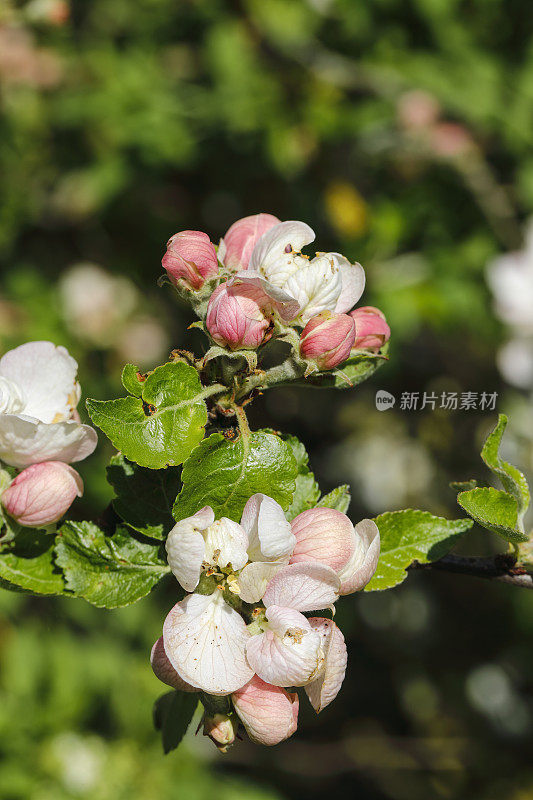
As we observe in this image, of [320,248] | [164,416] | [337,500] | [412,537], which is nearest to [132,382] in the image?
[164,416]

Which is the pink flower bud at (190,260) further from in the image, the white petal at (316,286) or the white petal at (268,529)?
the white petal at (268,529)

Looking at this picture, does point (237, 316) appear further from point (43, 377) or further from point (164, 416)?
point (43, 377)

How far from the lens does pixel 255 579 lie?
67 cm

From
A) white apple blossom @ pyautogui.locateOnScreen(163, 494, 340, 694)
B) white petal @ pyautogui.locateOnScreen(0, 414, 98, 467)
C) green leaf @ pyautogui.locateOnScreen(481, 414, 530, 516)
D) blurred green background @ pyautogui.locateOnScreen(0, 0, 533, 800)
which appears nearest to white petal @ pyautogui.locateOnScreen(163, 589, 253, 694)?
white apple blossom @ pyautogui.locateOnScreen(163, 494, 340, 694)

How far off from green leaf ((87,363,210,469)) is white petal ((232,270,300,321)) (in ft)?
0.34

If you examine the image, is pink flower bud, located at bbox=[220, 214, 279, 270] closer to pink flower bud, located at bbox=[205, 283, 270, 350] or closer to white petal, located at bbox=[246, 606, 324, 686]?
pink flower bud, located at bbox=[205, 283, 270, 350]

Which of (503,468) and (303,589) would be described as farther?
(503,468)

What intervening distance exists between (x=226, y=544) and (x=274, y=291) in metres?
0.24

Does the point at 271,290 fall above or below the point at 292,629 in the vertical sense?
above

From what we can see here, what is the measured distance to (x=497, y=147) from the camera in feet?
7.55

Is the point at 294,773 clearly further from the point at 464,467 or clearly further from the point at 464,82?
the point at 464,82

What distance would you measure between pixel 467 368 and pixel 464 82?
971mm

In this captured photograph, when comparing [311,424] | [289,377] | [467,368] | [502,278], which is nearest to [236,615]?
[289,377]

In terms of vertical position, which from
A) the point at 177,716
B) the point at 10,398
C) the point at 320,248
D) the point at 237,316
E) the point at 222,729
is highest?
the point at 237,316
